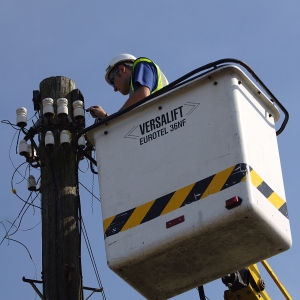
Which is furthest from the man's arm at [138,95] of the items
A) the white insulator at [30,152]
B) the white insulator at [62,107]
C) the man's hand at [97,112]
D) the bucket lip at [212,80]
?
the white insulator at [30,152]

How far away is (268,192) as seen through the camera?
674cm

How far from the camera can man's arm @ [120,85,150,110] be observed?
24.5 feet

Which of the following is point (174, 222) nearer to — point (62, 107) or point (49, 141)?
point (49, 141)

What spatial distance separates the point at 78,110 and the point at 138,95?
97 cm

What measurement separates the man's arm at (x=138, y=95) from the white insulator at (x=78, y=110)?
91 cm

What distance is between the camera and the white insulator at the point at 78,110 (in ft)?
27.3

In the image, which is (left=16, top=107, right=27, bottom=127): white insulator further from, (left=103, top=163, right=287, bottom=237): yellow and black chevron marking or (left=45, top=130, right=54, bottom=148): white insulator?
(left=103, top=163, right=287, bottom=237): yellow and black chevron marking

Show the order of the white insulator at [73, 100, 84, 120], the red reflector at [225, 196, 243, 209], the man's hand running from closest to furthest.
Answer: the red reflector at [225, 196, 243, 209] < the man's hand < the white insulator at [73, 100, 84, 120]

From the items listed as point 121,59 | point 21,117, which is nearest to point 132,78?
point 121,59

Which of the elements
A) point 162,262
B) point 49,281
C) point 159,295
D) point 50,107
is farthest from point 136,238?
point 50,107

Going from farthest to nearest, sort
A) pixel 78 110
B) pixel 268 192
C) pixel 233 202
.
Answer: pixel 78 110, pixel 268 192, pixel 233 202

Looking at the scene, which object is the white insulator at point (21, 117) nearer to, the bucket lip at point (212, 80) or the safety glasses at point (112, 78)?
the safety glasses at point (112, 78)

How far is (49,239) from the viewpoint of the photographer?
25.6 ft

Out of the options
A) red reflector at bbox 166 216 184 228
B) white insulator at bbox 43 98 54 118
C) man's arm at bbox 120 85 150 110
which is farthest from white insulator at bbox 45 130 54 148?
red reflector at bbox 166 216 184 228
